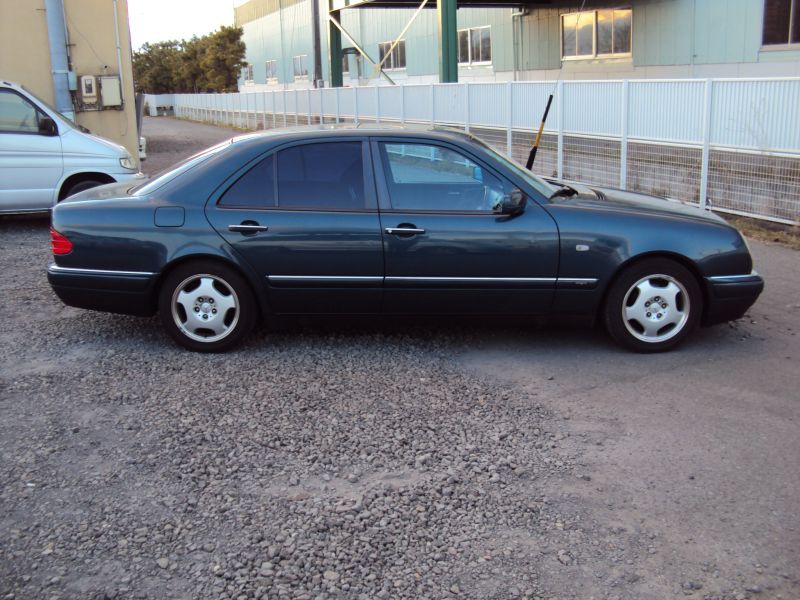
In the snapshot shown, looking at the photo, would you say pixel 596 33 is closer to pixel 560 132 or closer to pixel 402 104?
pixel 402 104

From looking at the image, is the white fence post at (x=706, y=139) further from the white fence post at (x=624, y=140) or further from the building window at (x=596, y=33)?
the building window at (x=596, y=33)

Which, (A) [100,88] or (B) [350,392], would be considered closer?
(B) [350,392]

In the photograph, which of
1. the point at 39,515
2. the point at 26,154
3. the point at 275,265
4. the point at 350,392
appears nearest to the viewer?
the point at 39,515

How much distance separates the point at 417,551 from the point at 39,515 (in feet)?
5.41

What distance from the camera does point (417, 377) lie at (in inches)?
222

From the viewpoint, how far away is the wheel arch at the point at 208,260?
19.6 feet

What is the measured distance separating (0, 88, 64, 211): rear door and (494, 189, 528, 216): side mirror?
294 inches

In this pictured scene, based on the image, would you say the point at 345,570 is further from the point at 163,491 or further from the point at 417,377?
the point at 417,377

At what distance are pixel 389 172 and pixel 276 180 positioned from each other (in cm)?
76

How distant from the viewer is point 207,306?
6.07 m

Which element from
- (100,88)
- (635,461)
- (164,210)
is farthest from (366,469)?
(100,88)

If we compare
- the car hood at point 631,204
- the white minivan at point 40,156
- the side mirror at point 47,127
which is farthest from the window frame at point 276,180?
the side mirror at point 47,127

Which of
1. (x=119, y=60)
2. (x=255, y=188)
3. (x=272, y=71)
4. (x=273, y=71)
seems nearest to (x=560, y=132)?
(x=119, y=60)

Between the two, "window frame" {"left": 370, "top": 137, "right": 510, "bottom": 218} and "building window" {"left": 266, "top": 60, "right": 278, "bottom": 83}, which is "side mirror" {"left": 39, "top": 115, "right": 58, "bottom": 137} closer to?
"window frame" {"left": 370, "top": 137, "right": 510, "bottom": 218}
